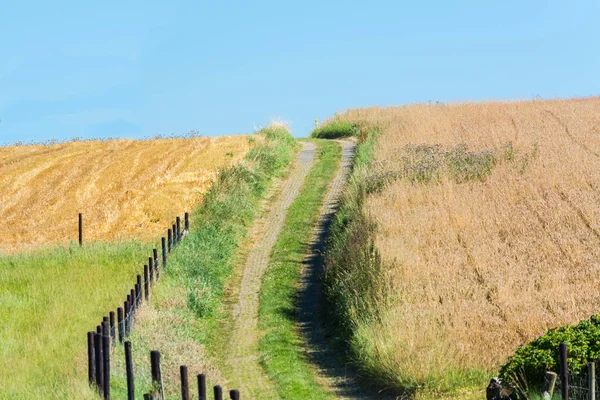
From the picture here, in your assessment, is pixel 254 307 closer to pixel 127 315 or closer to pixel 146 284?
pixel 146 284

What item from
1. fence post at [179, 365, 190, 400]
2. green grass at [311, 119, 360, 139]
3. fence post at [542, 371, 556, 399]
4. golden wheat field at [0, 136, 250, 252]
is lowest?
fence post at [542, 371, 556, 399]

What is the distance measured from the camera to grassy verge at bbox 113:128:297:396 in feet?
58.3

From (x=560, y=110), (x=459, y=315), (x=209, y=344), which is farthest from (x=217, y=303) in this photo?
(x=560, y=110)

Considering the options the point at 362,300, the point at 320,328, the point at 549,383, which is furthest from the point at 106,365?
the point at 320,328

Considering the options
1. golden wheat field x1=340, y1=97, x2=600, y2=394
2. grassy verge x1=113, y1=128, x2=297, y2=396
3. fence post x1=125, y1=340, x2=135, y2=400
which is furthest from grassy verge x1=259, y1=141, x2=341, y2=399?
fence post x1=125, y1=340, x2=135, y2=400

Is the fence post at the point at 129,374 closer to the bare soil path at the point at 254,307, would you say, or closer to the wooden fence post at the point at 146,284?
the bare soil path at the point at 254,307

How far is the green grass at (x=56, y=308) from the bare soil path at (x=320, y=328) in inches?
177

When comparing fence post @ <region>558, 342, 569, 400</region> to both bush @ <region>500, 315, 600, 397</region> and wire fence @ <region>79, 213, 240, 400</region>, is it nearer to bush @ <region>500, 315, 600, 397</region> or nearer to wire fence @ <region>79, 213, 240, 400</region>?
bush @ <region>500, 315, 600, 397</region>

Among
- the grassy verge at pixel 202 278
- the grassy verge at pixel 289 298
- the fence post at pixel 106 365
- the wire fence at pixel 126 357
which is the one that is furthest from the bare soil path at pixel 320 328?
the fence post at pixel 106 365

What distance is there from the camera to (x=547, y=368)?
14.4 metres

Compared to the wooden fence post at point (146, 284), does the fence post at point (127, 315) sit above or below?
below

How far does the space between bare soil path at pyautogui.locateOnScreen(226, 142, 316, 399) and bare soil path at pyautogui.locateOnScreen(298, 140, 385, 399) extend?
1172 millimetres

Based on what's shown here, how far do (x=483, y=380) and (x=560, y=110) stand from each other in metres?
32.2

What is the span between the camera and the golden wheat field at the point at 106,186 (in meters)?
32.1
